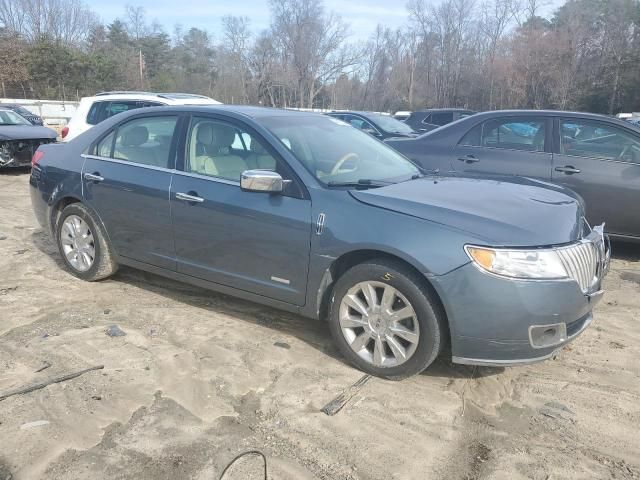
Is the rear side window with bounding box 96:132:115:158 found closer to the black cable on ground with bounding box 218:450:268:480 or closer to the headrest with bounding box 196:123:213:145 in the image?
the headrest with bounding box 196:123:213:145

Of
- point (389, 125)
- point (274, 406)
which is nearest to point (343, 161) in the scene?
point (274, 406)

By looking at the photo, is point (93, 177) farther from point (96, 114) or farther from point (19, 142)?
point (19, 142)

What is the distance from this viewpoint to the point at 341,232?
11.4ft

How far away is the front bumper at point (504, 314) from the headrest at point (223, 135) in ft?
6.45

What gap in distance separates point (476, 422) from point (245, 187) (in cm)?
199

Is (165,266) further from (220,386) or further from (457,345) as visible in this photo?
(457,345)

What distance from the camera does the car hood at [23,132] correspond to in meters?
11.5

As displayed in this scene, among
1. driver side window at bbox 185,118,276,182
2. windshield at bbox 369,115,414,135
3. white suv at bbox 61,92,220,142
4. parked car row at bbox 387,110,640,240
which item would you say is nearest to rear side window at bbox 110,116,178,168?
driver side window at bbox 185,118,276,182

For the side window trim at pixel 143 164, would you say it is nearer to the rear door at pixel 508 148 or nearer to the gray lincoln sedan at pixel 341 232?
the gray lincoln sedan at pixel 341 232

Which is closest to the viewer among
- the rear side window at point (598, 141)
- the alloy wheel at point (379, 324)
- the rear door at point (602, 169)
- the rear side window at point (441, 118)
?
the alloy wheel at point (379, 324)

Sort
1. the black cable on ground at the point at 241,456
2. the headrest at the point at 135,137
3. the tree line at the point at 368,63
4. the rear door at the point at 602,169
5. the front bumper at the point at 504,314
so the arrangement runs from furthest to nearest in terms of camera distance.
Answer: the tree line at the point at 368,63
the rear door at the point at 602,169
the headrest at the point at 135,137
the front bumper at the point at 504,314
the black cable on ground at the point at 241,456

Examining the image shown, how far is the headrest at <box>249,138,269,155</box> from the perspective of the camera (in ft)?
13.0

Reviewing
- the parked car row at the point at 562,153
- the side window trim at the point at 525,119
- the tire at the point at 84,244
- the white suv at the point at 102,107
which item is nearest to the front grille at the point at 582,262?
the parked car row at the point at 562,153

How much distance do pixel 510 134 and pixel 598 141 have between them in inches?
36.2
